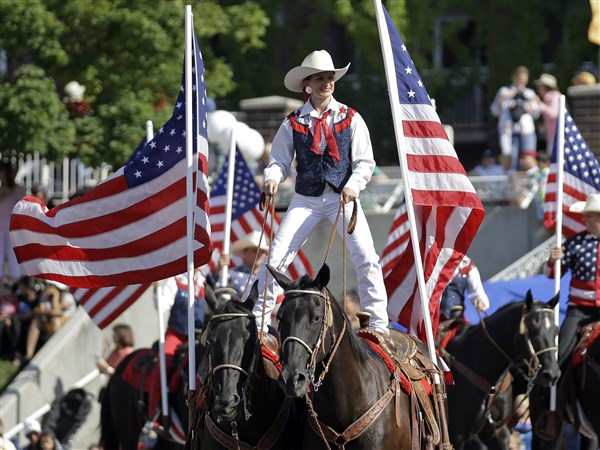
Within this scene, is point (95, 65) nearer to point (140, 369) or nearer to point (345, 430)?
point (140, 369)

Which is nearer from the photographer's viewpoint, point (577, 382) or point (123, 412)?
point (577, 382)

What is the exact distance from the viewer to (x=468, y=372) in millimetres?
15117

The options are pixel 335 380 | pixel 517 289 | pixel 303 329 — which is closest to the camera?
pixel 303 329

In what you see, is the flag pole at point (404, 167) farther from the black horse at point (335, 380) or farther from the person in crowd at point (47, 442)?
the person in crowd at point (47, 442)

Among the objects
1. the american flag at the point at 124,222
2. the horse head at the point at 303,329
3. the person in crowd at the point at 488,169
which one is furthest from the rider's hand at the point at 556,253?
the person in crowd at the point at 488,169

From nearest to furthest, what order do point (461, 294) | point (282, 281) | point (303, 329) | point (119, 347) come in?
point (303, 329) → point (282, 281) → point (461, 294) → point (119, 347)

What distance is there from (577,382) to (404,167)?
3725mm

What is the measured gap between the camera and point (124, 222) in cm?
1323

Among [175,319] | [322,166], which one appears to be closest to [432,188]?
[322,166]

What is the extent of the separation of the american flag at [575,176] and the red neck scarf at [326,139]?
17.1 ft

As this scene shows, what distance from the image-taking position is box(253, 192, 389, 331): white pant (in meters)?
11.9

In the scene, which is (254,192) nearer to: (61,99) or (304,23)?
(61,99)

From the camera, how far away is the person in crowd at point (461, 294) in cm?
1623

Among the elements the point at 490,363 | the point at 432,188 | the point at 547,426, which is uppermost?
the point at 432,188
